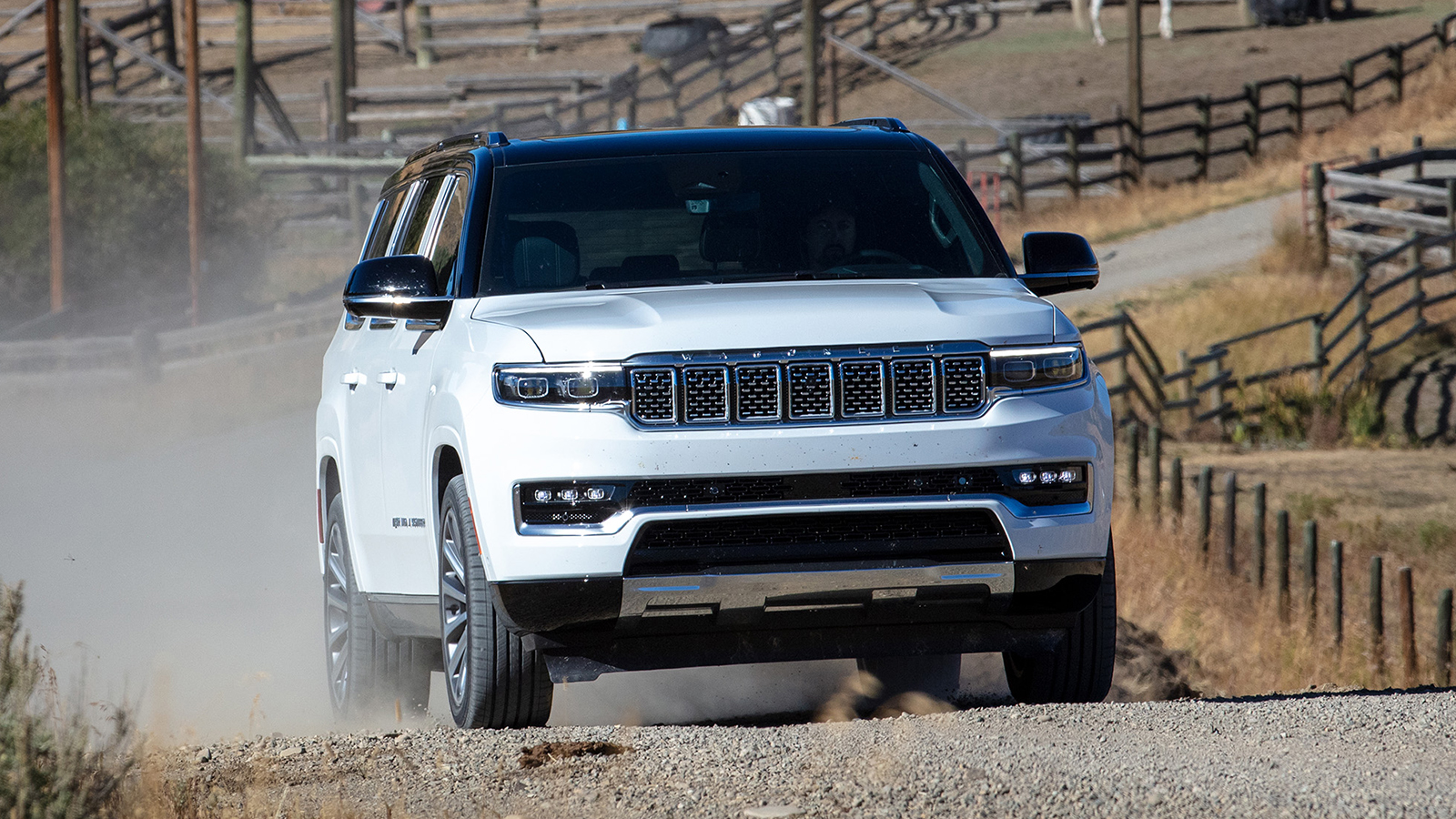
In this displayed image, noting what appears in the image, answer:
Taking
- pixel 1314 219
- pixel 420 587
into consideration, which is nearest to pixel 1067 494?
pixel 420 587

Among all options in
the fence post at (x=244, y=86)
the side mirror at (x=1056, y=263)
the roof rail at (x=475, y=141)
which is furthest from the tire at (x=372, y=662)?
→ the fence post at (x=244, y=86)

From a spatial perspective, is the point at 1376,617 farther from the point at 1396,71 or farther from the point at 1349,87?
the point at 1396,71

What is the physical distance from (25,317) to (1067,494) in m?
28.3

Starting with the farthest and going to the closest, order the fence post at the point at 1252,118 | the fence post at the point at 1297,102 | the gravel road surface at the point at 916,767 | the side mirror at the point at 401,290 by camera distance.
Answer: the fence post at the point at 1297,102
the fence post at the point at 1252,118
the side mirror at the point at 401,290
the gravel road surface at the point at 916,767

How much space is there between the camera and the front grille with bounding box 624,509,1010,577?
5.30m

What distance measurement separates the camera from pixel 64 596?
12.1 meters

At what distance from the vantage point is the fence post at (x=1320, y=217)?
26672mm

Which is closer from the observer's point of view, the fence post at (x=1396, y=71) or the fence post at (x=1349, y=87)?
the fence post at (x=1349, y=87)

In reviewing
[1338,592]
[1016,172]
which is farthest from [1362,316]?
[1016,172]

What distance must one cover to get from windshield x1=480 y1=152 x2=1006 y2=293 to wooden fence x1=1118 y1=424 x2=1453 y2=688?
6655 mm

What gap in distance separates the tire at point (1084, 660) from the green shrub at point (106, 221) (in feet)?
86.4

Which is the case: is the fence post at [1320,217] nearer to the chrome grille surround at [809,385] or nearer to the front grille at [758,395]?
the chrome grille surround at [809,385]

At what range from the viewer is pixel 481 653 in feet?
18.5

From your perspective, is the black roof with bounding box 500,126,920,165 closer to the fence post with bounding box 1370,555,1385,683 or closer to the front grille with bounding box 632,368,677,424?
the front grille with bounding box 632,368,677,424
